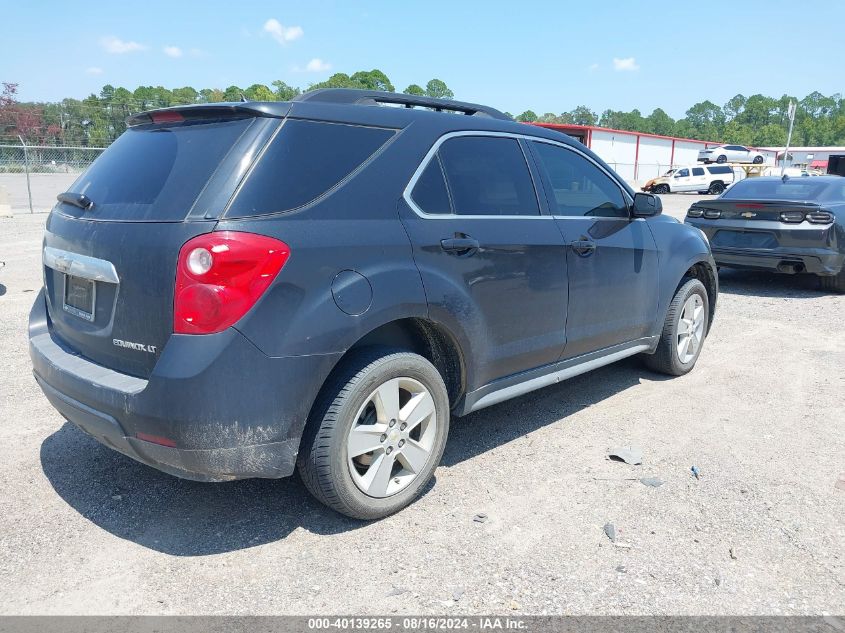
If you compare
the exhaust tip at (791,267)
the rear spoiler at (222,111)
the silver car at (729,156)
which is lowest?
the exhaust tip at (791,267)

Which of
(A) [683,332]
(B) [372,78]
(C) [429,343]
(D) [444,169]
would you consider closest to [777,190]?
(A) [683,332]

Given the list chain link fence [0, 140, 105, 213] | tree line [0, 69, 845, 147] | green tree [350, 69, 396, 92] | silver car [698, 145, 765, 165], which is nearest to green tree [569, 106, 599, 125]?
tree line [0, 69, 845, 147]

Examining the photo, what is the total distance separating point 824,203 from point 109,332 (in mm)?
8716

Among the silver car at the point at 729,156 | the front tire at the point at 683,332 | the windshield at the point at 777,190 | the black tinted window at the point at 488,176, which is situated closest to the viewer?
the black tinted window at the point at 488,176

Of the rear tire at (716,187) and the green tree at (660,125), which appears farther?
the green tree at (660,125)

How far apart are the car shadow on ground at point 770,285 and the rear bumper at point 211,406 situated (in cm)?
793

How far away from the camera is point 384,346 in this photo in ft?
10.6

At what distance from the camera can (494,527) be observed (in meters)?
3.24

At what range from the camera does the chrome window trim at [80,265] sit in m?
2.93

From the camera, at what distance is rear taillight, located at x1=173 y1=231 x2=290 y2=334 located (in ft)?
8.69

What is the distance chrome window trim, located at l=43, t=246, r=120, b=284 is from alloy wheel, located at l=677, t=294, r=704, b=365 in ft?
13.5

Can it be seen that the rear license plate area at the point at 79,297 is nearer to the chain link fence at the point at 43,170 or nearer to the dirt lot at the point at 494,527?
the dirt lot at the point at 494,527

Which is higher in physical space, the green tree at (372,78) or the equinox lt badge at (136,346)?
the green tree at (372,78)

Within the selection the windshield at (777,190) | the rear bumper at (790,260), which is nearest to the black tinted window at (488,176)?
the rear bumper at (790,260)
